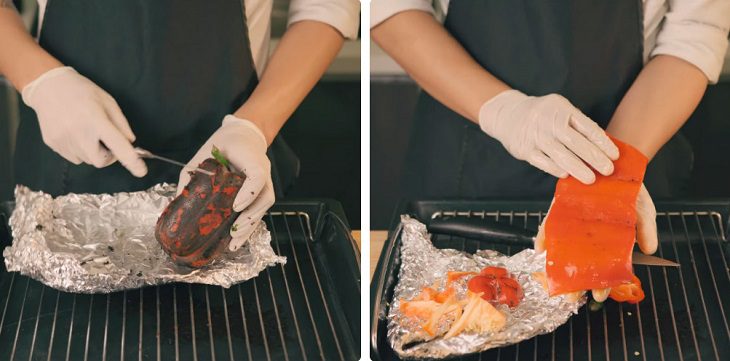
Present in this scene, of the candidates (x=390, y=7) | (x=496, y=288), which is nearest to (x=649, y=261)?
(x=496, y=288)

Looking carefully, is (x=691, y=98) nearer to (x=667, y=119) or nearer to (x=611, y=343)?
(x=667, y=119)

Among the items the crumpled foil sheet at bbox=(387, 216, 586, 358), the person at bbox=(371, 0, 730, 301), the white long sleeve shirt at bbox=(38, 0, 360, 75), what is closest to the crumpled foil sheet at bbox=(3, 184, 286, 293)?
the crumpled foil sheet at bbox=(387, 216, 586, 358)

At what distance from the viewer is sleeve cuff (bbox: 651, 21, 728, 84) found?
1169 mm

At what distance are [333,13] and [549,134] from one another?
1.42 ft

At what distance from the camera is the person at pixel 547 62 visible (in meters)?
1.16

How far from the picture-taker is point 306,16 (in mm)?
1271

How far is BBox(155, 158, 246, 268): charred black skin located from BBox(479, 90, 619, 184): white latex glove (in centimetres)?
41

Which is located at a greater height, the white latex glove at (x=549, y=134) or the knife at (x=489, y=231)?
the white latex glove at (x=549, y=134)

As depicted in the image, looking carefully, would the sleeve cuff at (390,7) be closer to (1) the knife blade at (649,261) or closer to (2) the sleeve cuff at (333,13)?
(2) the sleeve cuff at (333,13)

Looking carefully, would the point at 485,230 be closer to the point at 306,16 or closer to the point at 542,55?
the point at 542,55

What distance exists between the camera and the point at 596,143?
3.34 feet

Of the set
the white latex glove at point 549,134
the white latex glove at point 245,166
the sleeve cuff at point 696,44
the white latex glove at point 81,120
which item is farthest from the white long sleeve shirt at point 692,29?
the white latex glove at point 81,120

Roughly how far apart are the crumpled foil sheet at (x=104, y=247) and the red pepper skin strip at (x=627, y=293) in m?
0.43

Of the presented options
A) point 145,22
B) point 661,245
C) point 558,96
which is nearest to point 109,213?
point 145,22
